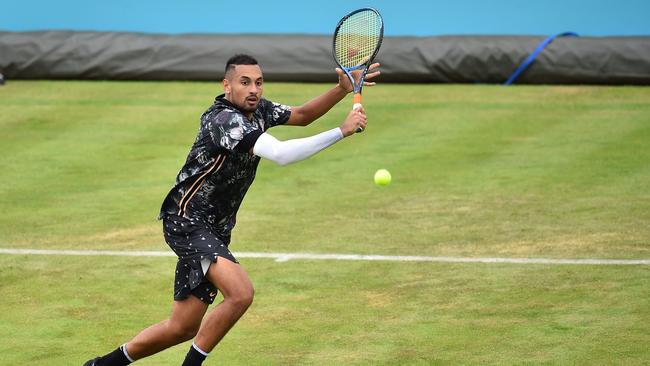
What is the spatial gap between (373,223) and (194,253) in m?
5.64

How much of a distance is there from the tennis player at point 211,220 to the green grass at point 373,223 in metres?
1.03

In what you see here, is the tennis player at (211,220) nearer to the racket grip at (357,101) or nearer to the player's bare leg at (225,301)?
the player's bare leg at (225,301)

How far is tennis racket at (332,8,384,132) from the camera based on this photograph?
8711 millimetres

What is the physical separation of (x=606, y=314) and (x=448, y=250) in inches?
102

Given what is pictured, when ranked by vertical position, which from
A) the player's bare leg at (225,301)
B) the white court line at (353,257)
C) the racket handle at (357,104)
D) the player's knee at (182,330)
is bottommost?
the white court line at (353,257)

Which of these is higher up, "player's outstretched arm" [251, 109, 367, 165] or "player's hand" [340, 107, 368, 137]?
"player's hand" [340, 107, 368, 137]

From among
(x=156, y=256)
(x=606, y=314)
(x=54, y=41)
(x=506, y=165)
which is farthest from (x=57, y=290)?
(x=54, y=41)

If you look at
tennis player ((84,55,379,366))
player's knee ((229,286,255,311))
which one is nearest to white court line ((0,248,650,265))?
tennis player ((84,55,379,366))

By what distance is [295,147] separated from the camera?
24.5 ft

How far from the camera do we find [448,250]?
12.1 meters

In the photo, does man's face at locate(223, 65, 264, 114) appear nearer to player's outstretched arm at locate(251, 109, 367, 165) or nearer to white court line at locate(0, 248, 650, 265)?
player's outstretched arm at locate(251, 109, 367, 165)

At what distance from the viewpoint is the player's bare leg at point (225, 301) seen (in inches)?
301

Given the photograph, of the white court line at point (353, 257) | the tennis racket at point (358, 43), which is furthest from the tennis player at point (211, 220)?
the white court line at point (353, 257)

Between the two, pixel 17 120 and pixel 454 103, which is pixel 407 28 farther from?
pixel 17 120
